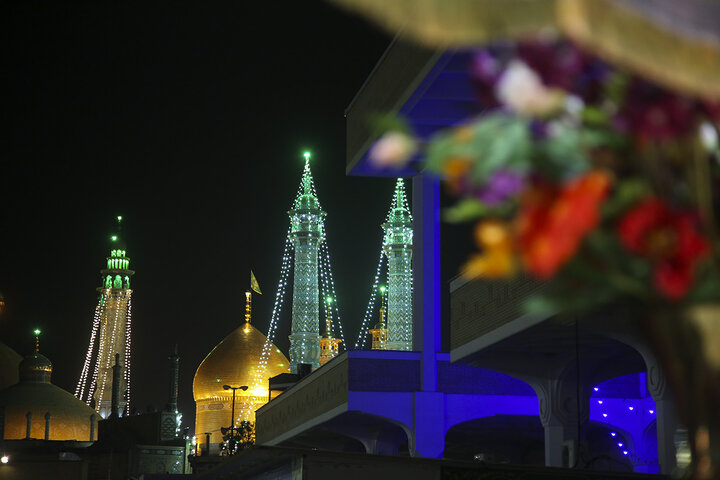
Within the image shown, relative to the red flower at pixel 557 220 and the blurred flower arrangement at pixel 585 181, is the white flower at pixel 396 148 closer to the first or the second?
the blurred flower arrangement at pixel 585 181

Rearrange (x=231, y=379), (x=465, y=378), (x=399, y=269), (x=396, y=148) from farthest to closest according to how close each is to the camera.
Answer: (x=231, y=379) < (x=399, y=269) < (x=465, y=378) < (x=396, y=148)

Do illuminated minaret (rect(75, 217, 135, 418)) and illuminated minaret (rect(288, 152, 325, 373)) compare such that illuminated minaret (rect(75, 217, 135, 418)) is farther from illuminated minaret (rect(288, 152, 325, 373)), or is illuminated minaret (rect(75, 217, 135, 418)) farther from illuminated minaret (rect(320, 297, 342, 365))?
illuminated minaret (rect(288, 152, 325, 373))

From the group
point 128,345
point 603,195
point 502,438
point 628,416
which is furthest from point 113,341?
point 603,195

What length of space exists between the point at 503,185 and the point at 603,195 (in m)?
0.25

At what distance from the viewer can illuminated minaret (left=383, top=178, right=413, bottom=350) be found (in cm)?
4341

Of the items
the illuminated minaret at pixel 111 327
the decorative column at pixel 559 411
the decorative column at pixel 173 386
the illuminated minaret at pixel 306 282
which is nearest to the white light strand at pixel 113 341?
the illuminated minaret at pixel 111 327

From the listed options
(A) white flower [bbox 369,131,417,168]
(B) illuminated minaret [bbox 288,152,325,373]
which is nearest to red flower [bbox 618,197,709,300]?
(A) white flower [bbox 369,131,417,168]

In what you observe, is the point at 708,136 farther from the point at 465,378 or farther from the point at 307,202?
the point at 307,202

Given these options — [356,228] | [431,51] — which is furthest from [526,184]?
[356,228]

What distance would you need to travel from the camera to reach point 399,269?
146 ft

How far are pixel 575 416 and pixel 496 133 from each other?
14.0m

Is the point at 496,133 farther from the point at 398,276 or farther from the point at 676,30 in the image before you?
the point at 398,276

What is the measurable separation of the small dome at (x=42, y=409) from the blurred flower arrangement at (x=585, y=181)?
6116cm

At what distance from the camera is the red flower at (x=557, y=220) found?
8.91ft
